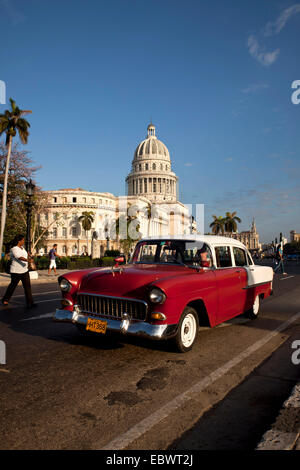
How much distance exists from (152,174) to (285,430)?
118 meters

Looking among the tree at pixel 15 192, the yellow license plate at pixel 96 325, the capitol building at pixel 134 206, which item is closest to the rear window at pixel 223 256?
the yellow license plate at pixel 96 325

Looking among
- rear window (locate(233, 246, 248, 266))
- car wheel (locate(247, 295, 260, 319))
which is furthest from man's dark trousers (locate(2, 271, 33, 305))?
car wheel (locate(247, 295, 260, 319))

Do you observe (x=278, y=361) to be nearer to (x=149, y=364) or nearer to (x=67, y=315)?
(x=149, y=364)

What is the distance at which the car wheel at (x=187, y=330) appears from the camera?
14.5 feet

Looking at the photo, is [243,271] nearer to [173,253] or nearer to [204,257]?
[204,257]

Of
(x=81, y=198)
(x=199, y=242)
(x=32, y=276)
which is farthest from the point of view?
(x=81, y=198)

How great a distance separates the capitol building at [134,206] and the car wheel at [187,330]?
69.6m

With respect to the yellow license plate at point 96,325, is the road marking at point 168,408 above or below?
below

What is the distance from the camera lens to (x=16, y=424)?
269cm

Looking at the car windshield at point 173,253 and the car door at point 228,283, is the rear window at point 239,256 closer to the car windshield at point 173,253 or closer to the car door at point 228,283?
the car door at point 228,283

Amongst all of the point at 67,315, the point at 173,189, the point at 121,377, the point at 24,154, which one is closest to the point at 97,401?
the point at 121,377

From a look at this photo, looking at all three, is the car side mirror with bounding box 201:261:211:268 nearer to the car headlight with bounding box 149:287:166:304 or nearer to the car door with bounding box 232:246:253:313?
the car door with bounding box 232:246:253:313

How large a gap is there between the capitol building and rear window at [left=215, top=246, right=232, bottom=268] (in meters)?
68.3
